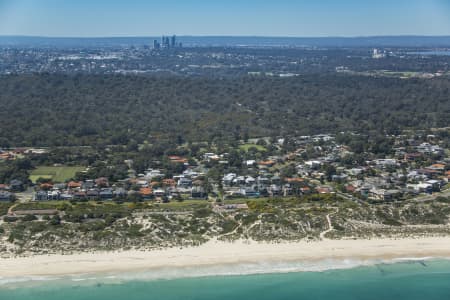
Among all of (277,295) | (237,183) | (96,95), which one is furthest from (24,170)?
(96,95)

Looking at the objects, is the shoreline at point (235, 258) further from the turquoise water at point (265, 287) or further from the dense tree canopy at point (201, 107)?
the dense tree canopy at point (201, 107)

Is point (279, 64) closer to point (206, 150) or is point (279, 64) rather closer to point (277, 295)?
point (206, 150)

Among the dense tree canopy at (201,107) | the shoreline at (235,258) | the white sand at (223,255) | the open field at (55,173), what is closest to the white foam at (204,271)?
the shoreline at (235,258)

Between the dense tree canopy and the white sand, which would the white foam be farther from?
the dense tree canopy

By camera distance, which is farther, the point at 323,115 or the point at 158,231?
the point at 323,115

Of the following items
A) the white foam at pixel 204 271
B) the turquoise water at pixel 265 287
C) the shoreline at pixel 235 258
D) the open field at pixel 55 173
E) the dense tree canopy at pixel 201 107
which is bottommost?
the turquoise water at pixel 265 287

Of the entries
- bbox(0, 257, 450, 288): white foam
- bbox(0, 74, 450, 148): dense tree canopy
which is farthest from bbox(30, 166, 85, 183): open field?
bbox(0, 257, 450, 288): white foam

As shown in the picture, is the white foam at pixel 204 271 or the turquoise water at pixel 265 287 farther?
the white foam at pixel 204 271
